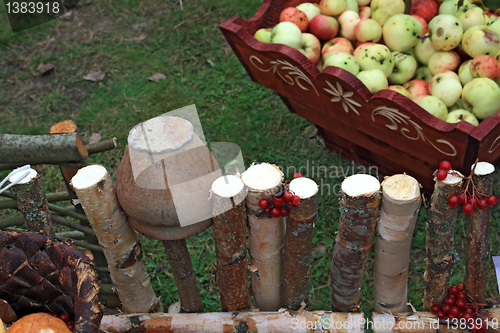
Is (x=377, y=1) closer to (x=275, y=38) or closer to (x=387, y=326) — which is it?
(x=275, y=38)

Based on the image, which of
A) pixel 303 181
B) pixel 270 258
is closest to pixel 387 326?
pixel 270 258

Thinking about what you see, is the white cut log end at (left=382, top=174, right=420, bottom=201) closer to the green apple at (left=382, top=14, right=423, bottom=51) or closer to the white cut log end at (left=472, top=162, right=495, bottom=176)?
the white cut log end at (left=472, top=162, right=495, bottom=176)

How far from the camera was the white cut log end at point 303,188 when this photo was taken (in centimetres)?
162

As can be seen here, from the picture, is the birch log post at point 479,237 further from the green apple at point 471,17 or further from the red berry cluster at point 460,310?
the green apple at point 471,17

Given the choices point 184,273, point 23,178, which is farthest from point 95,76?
point 184,273

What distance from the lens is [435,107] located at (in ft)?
8.38

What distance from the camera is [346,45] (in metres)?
2.93

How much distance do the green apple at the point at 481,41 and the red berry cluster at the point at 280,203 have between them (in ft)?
5.55

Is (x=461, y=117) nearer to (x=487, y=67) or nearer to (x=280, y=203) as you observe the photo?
(x=487, y=67)

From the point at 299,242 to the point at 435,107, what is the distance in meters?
1.28

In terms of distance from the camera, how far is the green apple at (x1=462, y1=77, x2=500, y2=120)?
8.05ft

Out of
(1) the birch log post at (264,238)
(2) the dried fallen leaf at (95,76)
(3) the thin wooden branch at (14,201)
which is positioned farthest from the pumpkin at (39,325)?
(2) the dried fallen leaf at (95,76)

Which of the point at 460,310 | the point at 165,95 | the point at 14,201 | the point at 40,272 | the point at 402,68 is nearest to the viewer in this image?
the point at 40,272

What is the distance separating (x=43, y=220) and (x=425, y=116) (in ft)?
5.56
